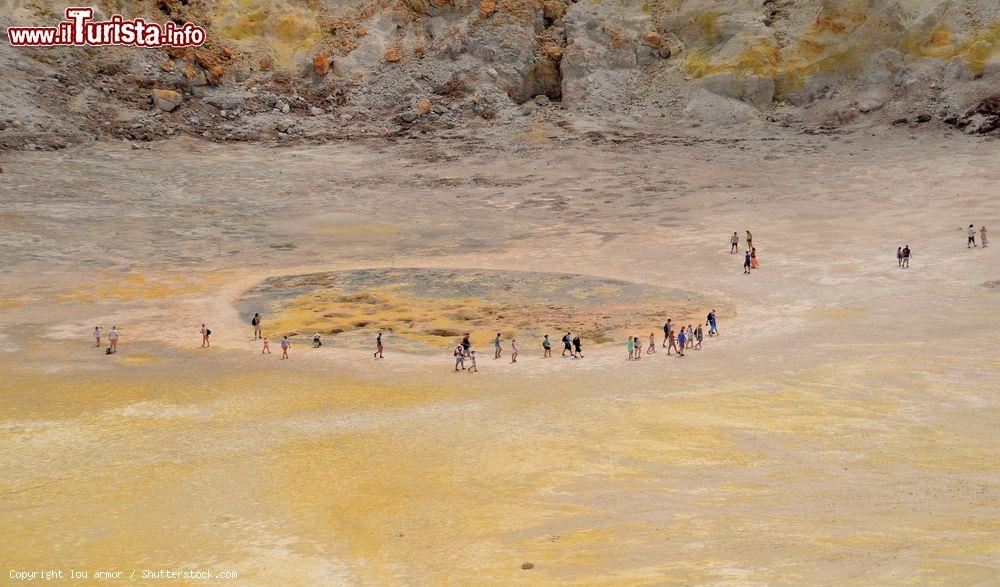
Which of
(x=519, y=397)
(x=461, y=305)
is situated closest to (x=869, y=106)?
(x=461, y=305)

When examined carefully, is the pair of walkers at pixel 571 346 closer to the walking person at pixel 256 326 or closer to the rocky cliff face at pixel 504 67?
the walking person at pixel 256 326

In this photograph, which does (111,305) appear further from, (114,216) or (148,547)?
(148,547)

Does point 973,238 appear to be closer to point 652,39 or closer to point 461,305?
point 461,305

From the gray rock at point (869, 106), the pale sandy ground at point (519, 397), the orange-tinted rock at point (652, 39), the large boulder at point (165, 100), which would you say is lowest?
the pale sandy ground at point (519, 397)

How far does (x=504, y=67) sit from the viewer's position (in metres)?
69.4

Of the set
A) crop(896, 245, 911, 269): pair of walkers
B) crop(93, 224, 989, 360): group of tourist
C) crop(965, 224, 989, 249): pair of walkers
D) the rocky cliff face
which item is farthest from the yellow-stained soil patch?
the rocky cliff face

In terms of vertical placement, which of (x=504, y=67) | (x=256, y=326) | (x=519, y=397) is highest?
(x=504, y=67)

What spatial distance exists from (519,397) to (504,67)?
4896 centimetres

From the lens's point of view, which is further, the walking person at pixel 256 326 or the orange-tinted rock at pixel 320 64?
the orange-tinted rock at pixel 320 64

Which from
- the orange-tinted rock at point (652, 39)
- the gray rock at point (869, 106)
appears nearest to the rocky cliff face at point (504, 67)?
the gray rock at point (869, 106)

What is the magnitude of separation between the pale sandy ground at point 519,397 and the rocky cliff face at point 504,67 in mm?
7785

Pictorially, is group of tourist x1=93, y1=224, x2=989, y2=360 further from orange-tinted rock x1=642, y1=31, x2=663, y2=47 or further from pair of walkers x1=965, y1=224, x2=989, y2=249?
orange-tinted rock x1=642, y1=31, x2=663, y2=47
